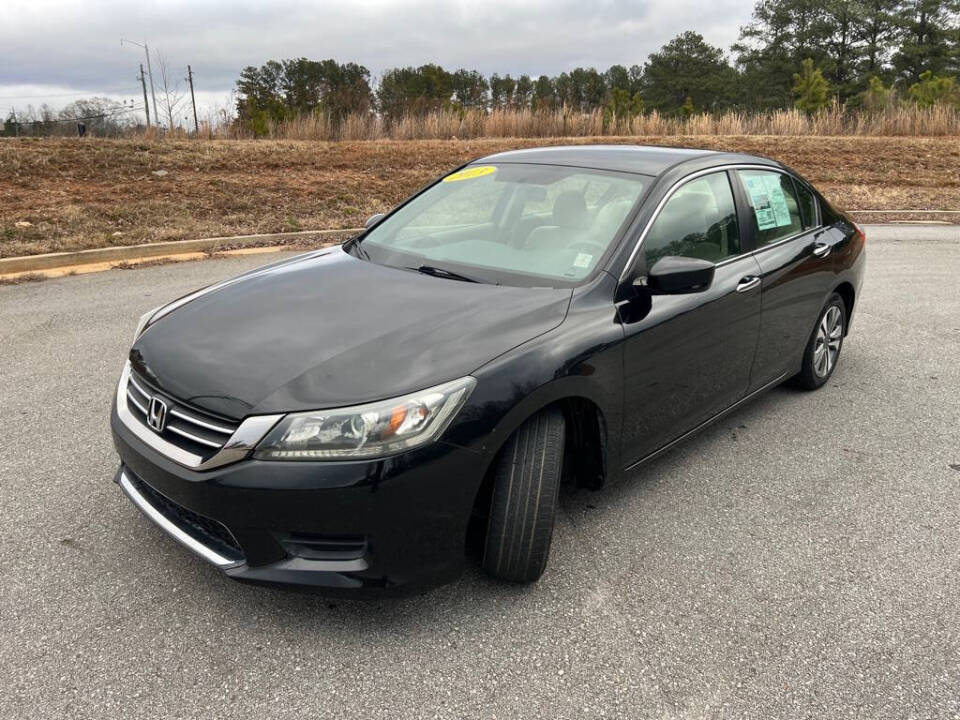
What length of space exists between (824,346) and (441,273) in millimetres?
2826

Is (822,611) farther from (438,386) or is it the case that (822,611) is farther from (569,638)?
(438,386)

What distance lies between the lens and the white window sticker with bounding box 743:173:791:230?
13.3 feet

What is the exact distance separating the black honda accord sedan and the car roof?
0.02 meters

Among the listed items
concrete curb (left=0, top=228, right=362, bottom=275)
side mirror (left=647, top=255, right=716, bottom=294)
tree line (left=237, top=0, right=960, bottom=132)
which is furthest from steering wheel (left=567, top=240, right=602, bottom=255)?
tree line (left=237, top=0, right=960, bottom=132)

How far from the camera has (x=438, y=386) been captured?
2.41 metres

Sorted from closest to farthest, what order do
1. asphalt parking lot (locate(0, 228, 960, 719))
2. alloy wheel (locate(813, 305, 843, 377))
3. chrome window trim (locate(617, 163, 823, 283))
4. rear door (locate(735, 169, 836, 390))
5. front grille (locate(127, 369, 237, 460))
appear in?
asphalt parking lot (locate(0, 228, 960, 719))
front grille (locate(127, 369, 237, 460))
chrome window trim (locate(617, 163, 823, 283))
rear door (locate(735, 169, 836, 390))
alloy wheel (locate(813, 305, 843, 377))

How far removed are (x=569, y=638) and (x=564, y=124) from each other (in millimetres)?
20456

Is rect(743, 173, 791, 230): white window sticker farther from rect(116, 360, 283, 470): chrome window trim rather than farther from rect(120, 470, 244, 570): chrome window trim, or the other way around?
rect(120, 470, 244, 570): chrome window trim

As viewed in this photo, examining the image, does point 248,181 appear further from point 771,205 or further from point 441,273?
point 441,273

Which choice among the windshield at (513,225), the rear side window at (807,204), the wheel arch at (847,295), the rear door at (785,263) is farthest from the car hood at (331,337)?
the wheel arch at (847,295)

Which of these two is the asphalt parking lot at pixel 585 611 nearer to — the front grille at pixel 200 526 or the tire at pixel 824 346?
the front grille at pixel 200 526

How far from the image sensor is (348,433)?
2.30 metres

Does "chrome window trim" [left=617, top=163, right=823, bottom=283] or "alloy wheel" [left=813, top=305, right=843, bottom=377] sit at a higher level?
"chrome window trim" [left=617, top=163, right=823, bottom=283]

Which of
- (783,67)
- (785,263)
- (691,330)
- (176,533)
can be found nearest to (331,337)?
(176,533)
